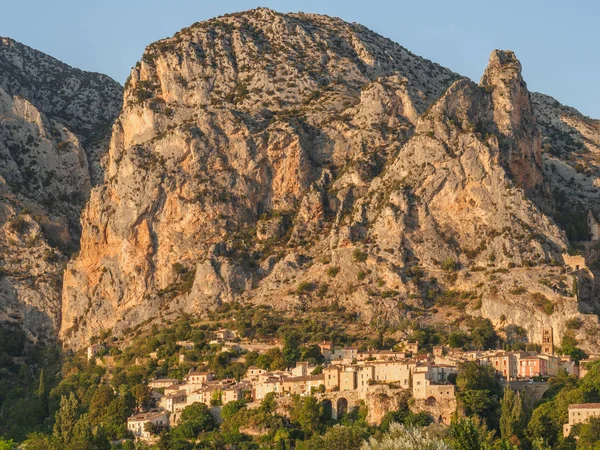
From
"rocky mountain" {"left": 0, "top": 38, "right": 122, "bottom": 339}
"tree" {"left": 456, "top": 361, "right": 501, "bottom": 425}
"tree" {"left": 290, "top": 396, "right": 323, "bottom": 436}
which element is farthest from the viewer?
"rocky mountain" {"left": 0, "top": 38, "right": 122, "bottom": 339}

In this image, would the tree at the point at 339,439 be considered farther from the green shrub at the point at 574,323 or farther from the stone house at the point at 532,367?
the green shrub at the point at 574,323

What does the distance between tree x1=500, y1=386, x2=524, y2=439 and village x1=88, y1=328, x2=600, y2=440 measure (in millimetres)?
3417

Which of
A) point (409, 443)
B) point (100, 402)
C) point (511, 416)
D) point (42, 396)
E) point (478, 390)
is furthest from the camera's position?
point (42, 396)

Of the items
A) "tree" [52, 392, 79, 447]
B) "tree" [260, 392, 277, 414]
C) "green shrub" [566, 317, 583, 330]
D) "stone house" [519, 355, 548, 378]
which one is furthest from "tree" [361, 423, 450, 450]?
"green shrub" [566, 317, 583, 330]

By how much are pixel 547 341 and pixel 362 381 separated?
19.1 m

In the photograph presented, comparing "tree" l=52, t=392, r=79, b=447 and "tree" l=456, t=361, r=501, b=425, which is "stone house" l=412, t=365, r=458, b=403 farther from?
"tree" l=52, t=392, r=79, b=447

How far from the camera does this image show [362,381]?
379ft

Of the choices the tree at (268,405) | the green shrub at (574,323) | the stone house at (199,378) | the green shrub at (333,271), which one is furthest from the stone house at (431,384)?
the green shrub at (333,271)

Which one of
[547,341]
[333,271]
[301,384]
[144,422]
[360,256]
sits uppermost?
[360,256]

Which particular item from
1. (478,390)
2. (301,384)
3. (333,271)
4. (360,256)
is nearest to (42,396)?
(301,384)

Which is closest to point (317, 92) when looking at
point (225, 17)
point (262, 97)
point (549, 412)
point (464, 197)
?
point (262, 97)

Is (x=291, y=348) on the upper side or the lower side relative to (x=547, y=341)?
lower

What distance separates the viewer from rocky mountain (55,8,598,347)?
443 feet

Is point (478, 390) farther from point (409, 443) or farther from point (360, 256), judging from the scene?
point (360, 256)
